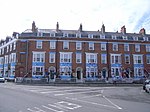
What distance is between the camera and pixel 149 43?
161ft

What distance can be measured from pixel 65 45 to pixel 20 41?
10.5 metres

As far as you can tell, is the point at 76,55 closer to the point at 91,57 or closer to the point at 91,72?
the point at 91,57

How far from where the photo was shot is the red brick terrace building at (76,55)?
43.5 metres

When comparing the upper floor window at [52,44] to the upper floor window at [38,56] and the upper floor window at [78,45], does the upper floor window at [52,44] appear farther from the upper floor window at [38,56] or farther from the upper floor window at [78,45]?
the upper floor window at [78,45]

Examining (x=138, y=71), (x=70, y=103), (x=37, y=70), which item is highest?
(x=37, y=70)

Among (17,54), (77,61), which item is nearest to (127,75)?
(77,61)

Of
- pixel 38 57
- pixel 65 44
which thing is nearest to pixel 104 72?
pixel 65 44

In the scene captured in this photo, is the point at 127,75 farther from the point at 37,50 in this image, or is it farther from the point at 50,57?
the point at 37,50

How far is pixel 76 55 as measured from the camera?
148 feet

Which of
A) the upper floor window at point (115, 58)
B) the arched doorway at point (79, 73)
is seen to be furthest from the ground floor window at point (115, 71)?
the arched doorway at point (79, 73)

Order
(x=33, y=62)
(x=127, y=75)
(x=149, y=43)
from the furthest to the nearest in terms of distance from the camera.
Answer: (x=149, y=43)
(x=127, y=75)
(x=33, y=62)

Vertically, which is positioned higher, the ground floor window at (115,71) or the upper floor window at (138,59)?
the upper floor window at (138,59)

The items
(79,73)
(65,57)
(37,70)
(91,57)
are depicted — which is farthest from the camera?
(91,57)

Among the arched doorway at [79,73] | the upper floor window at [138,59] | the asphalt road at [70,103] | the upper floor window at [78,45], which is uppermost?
the upper floor window at [78,45]
